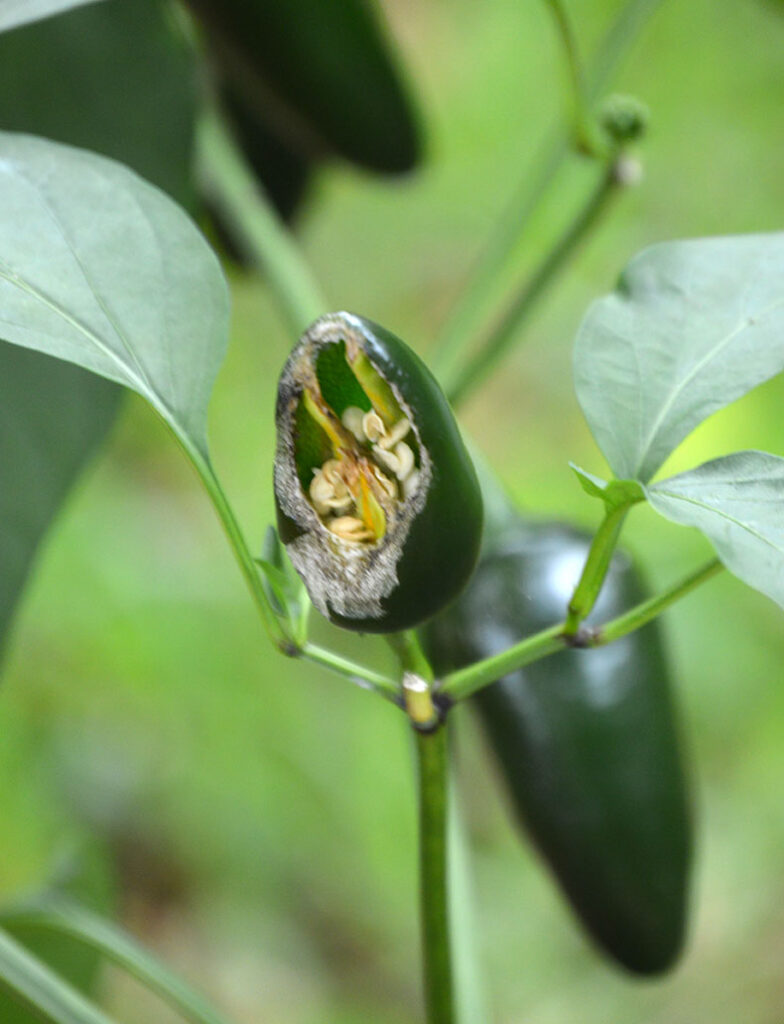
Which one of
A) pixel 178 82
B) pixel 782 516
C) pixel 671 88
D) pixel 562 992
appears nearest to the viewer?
pixel 782 516

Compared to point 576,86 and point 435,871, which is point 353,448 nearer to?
point 435,871

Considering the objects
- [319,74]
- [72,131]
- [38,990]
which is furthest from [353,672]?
[319,74]

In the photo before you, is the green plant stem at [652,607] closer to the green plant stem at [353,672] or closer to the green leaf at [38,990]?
the green plant stem at [353,672]

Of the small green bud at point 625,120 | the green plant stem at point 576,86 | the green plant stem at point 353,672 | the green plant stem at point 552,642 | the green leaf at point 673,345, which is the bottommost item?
the green plant stem at point 353,672

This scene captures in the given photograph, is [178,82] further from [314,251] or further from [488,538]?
[314,251]

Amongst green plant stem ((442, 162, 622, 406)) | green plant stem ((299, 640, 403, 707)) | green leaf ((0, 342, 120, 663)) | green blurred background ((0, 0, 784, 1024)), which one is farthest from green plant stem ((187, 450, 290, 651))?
green blurred background ((0, 0, 784, 1024))

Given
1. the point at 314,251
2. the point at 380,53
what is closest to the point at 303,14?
the point at 380,53

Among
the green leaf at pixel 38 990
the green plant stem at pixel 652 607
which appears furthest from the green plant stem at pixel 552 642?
the green leaf at pixel 38 990
